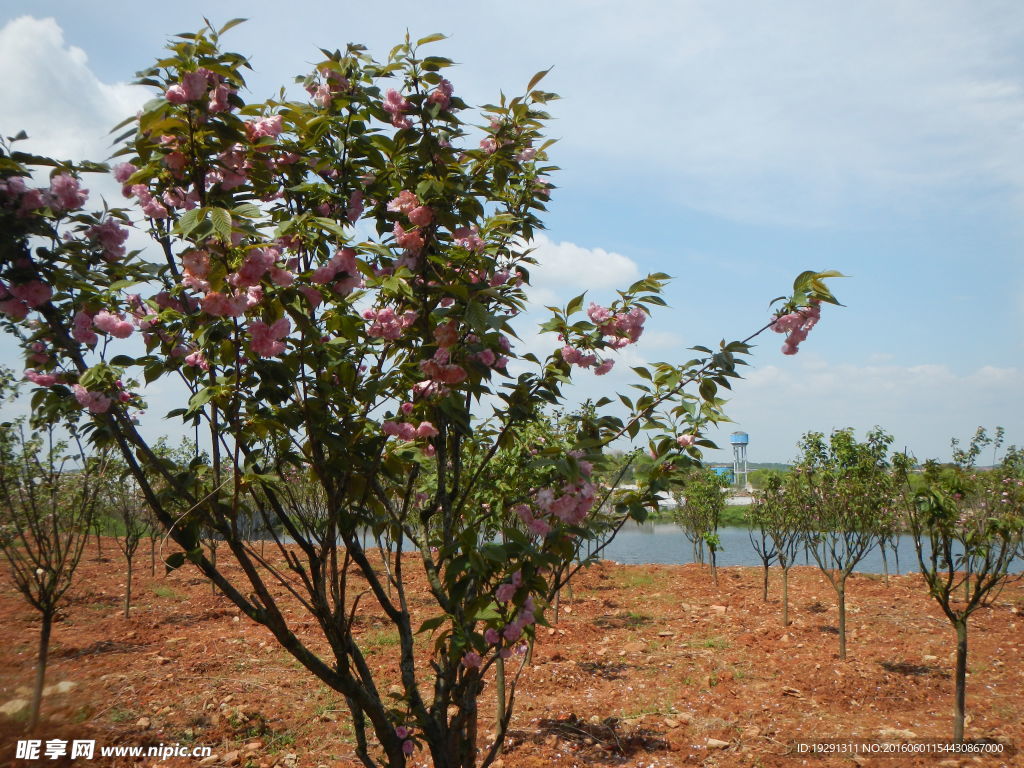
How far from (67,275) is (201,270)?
1.72 ft

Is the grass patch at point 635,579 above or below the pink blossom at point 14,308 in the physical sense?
below

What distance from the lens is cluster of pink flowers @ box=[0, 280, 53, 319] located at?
1879 mm

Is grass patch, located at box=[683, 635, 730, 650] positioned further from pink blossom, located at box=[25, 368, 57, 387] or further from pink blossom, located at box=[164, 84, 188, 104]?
pink blossom, located at box=[164, 84, 188, 104]

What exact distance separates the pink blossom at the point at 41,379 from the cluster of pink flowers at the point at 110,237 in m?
0.46

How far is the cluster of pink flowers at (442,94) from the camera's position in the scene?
2293 millimetres

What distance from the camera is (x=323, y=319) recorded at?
2.29m

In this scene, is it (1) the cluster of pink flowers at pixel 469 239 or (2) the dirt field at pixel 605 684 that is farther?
(2) the dirt field at pixel 605 684

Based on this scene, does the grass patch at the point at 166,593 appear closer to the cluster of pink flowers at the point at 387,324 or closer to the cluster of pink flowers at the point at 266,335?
the cluster of pink flowers at the point at 387,324

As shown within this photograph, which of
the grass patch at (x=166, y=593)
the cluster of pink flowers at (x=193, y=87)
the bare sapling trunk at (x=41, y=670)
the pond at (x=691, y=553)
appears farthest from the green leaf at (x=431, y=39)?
the pond at (x=691, y=553)

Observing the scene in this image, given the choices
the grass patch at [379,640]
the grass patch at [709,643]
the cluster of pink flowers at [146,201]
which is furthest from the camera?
the grass patch at [709,643]

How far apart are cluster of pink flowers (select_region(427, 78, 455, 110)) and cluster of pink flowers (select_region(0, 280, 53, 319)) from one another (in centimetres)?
136

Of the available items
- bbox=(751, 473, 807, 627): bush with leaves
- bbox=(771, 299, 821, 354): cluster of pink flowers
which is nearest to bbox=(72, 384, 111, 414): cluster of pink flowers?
bbox=(771, 299, 821, 354): cluster of pink flowers

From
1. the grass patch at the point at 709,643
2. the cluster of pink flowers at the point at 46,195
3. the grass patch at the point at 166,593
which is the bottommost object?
the grass patch at the point at 166,593

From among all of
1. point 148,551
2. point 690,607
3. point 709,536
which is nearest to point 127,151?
point 690,607
